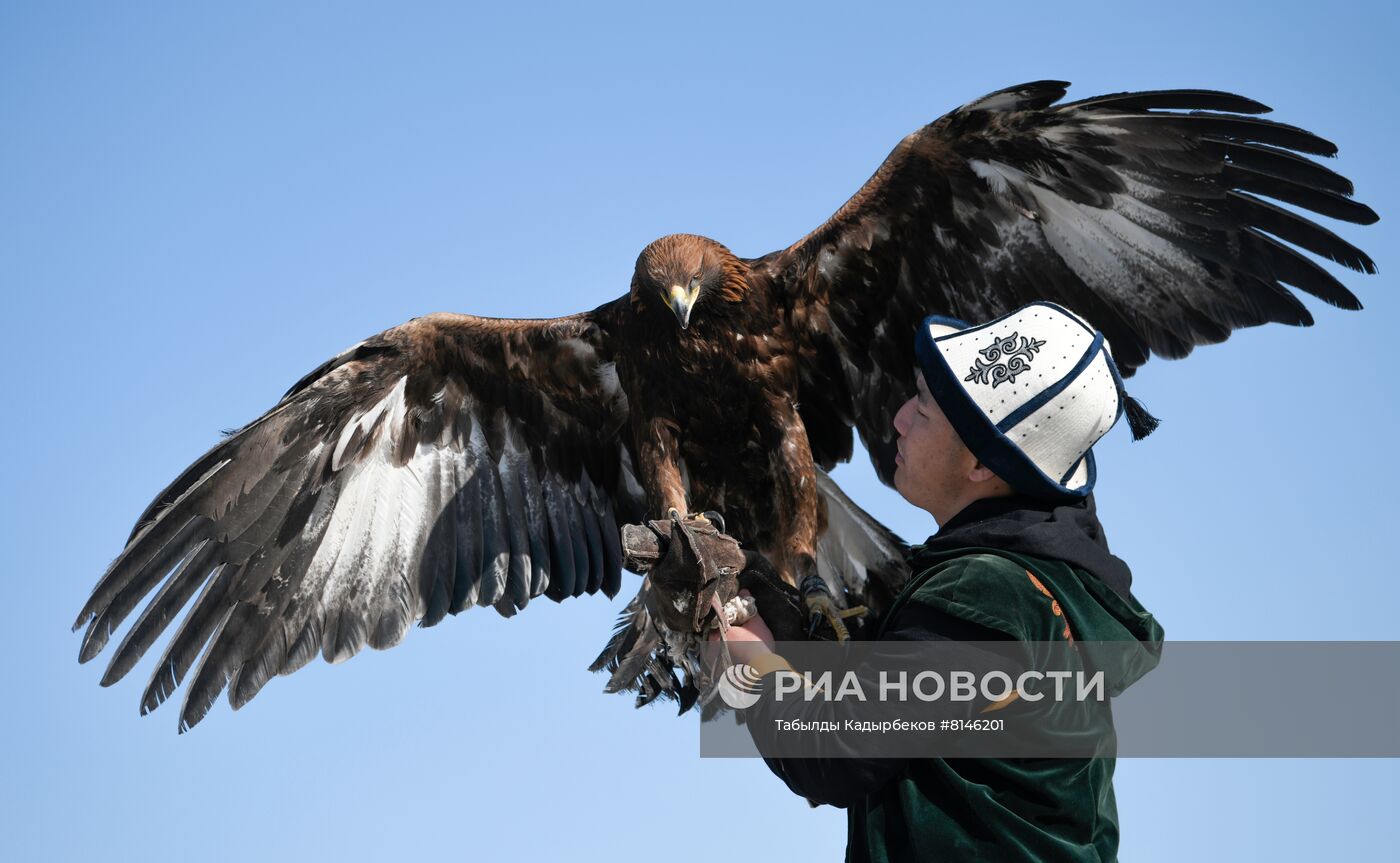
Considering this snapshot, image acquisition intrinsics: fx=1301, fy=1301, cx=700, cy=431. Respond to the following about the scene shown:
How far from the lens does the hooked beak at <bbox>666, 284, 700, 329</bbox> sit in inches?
219

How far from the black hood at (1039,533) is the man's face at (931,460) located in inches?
2.5

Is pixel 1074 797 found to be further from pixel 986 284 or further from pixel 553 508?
pixel 553 508

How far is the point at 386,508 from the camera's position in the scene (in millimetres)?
6676

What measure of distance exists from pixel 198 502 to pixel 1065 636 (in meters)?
4.71

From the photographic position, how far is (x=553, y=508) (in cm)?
688

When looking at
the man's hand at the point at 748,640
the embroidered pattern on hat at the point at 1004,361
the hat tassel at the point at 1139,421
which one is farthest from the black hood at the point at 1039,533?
the hat tassel at the point at 1139,421

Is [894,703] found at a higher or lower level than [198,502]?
lower

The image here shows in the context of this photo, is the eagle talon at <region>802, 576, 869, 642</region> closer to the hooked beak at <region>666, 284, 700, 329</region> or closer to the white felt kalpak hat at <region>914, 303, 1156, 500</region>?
the hooked beak at <region>666, 284, 700, 329</region>

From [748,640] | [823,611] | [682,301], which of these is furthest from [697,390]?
[748,640]

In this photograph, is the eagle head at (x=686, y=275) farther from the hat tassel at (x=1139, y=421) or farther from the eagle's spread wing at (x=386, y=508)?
the hat tassel at (x=1139, y=421)

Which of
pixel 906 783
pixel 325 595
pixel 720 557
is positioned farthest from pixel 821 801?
pixel 325 595

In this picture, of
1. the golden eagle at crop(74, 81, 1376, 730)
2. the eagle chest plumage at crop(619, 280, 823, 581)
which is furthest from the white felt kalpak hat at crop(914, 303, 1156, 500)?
the eagle chest plumage at crop(619, 280, 823, 581)

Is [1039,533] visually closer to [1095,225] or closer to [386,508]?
[1095,225]

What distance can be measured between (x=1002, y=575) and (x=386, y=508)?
4.74 metres
